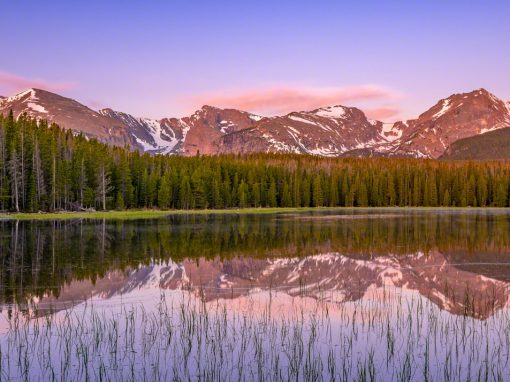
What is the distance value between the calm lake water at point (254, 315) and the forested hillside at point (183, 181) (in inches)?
2412

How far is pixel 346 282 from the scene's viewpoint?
2714 cm

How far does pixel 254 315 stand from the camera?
1995 centimetres

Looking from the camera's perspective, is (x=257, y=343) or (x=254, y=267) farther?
(x=254, y=267)

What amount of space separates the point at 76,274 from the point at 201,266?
7.18 m

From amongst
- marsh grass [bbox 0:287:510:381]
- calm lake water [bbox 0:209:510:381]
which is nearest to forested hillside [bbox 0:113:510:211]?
calm lake water [bbox 0:209:510:381]

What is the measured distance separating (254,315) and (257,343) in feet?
11.9

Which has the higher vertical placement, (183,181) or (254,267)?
(183,181)

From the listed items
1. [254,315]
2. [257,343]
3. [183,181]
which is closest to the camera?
[257,343]

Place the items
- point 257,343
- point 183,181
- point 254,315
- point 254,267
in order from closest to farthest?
1. point 257,343
2. point 254,315
3. point 254,267
4. point 183,181

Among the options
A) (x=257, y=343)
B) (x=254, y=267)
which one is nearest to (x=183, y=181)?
(x=254, y=267)

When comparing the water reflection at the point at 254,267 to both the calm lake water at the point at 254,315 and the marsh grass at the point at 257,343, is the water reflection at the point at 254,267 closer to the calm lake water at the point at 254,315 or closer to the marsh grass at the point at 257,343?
the calm lake water at the point at 254,315

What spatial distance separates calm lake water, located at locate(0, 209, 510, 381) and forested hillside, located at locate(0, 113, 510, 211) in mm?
61255

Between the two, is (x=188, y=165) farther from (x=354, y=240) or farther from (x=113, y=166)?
(x=354, y=240)

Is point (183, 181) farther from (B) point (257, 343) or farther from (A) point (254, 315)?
(B) point (257, 343)
